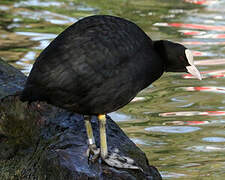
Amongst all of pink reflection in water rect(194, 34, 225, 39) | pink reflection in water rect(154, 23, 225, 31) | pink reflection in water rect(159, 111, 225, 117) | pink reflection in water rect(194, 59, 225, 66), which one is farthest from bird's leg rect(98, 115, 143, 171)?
pink reflection in water rect(154, 23, 225, 31)

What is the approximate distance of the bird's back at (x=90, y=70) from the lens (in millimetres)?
4824

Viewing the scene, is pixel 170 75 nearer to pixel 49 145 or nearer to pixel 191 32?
pixel 191 32

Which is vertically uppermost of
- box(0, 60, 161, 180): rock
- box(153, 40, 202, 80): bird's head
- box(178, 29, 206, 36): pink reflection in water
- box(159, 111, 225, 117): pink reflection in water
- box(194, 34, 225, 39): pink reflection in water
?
box(153, 40, 202, 80): bird's head

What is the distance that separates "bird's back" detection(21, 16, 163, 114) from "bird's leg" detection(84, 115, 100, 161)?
1.51 feet

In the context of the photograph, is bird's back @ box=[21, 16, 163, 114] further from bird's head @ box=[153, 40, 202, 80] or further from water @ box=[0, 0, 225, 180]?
water @ box=[0, 0, 225, 180]

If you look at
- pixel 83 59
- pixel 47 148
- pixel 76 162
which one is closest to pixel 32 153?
pixel 47 148

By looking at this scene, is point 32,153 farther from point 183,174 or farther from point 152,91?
point 152,91

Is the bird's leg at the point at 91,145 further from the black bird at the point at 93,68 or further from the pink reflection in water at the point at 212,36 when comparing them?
the pink reflection in water at the point at 212,36

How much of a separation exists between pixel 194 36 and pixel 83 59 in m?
8.77

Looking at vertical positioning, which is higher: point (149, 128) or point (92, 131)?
point (92, 131)

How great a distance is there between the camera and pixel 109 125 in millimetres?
5977

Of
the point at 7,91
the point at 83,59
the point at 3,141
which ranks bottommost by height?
the point at 3,141

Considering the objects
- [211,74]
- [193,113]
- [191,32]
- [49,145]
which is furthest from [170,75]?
[49,145]

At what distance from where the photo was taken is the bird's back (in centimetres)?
482
